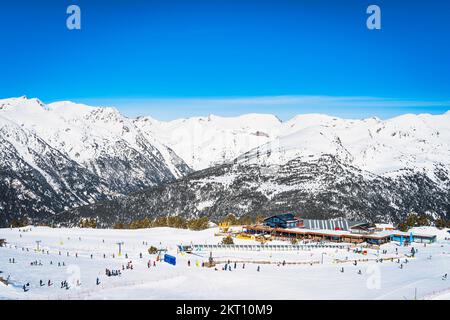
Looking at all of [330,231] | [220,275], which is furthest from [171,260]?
[330,231]

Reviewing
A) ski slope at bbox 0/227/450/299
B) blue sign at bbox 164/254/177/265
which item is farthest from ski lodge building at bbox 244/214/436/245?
blue sign at bbox 164/254/177/265

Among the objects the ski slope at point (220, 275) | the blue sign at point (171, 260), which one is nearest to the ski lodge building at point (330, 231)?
the ski slope at point (220, 275)

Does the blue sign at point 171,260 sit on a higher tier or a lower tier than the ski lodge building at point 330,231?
higher

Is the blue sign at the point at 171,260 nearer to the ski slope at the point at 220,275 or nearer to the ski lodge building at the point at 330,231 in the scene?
the ski slope at the point at 220,275

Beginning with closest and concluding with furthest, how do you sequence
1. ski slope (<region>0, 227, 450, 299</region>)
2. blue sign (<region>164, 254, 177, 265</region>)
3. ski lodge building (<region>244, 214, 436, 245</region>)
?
ski slope (<region>0, 227, 450, 299</region>)
blue sign (<region>164, 254, 177, 265</region>)
ski lodge building (<region>244, 214, 436, 245</region>)

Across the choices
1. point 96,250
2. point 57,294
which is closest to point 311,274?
point 57,294

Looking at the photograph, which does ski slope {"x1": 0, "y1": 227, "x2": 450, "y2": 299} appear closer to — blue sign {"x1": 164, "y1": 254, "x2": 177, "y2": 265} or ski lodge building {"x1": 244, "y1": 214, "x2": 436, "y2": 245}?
blue sign {"x1": 164, "y1": 254, "x2": 177, "y2": 265}
